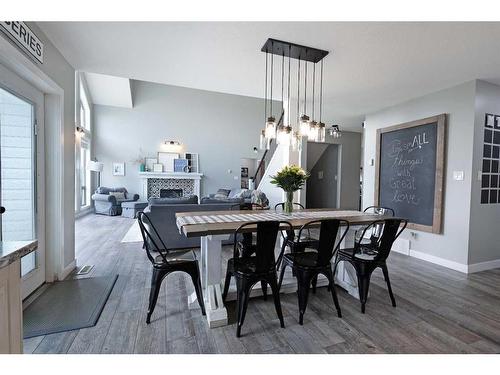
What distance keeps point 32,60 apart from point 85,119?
700 centimetres

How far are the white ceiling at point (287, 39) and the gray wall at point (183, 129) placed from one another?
616cm

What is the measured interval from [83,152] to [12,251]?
8.27m

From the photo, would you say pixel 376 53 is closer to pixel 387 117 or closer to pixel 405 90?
pixel 405 90

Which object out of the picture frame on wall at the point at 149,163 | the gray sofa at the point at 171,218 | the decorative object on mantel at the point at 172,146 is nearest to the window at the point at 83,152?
the picture frame on wall at the point at 149,163

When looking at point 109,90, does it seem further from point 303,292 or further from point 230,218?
point 303,292

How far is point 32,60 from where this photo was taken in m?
2.06

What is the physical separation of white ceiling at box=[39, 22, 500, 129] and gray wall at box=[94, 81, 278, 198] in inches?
243

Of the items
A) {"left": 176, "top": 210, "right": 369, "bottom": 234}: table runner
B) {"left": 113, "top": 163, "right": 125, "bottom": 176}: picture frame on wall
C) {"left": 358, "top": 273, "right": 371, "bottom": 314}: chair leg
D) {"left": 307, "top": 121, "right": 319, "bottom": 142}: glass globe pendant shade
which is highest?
{"left": 307, "top": 121, "right": 319, "bottom": 142}: glass globe pendant shade

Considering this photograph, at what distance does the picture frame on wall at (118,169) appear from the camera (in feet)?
28.6

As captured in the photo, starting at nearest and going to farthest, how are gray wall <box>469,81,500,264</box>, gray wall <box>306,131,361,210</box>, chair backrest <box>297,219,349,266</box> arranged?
chair backrest <box>297,219,349,266</box>
gray wall <box>469,81,500,264</box>
gray wall <box>306,131,361,210</box>

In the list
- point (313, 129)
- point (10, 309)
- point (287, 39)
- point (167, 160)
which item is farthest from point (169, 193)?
point (10, 309)

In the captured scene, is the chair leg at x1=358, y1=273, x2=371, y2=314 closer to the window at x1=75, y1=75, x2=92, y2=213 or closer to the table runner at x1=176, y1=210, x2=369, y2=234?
the table runner at x1=176, y1=210, x2=369, y2=234

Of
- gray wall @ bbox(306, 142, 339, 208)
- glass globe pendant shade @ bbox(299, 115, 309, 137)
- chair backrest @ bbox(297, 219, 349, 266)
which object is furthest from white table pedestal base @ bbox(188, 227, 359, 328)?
gray wall @ bbox(306, 142, 339, 208)

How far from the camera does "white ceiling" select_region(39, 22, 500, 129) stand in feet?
6.87
